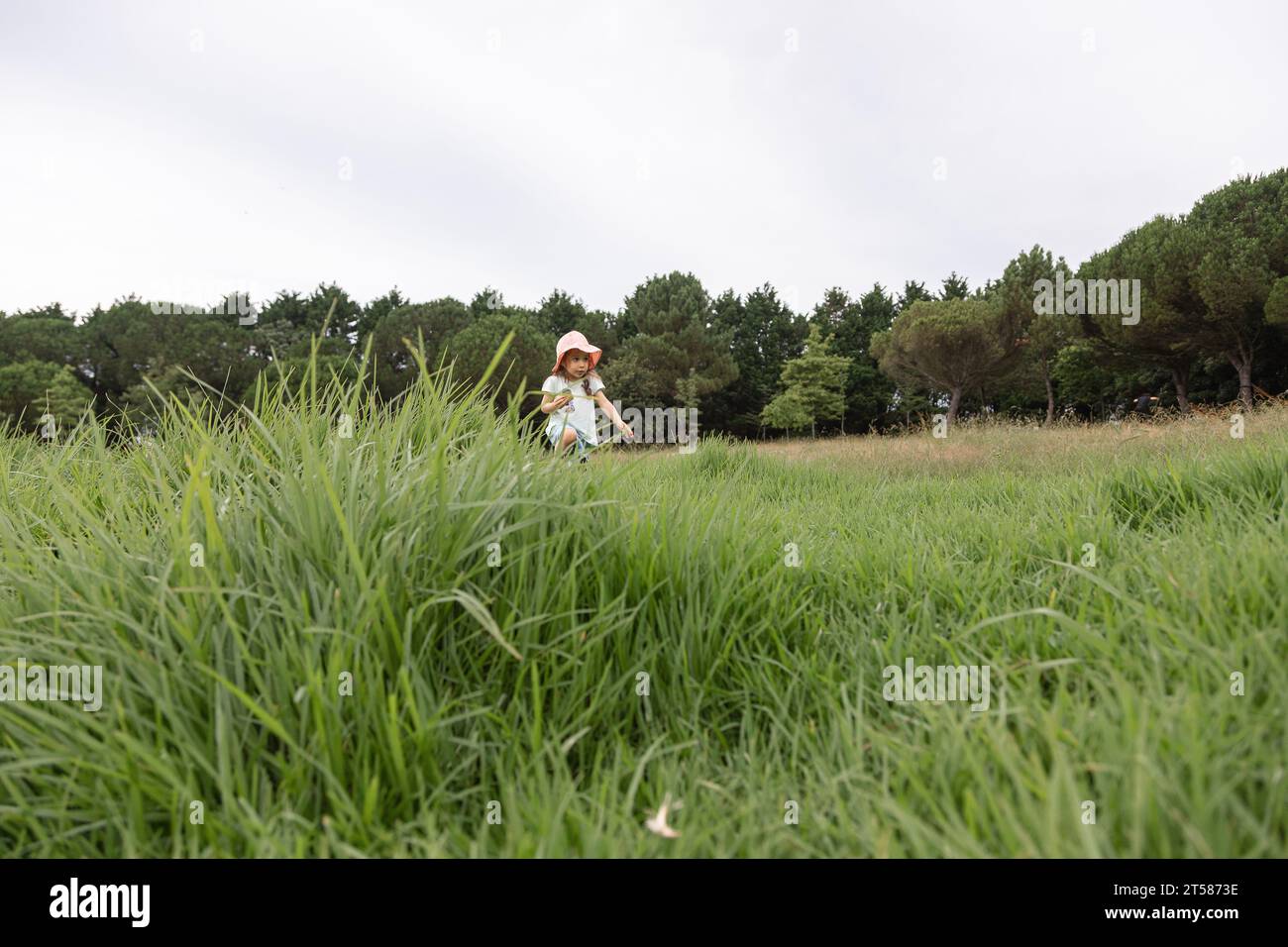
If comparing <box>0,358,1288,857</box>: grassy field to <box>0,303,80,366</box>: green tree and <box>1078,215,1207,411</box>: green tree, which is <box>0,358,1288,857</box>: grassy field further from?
<box>0,303,80,366</box>: green tree

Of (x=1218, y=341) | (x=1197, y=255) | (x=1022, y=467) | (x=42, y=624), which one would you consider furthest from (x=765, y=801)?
(x=1218, y=341)

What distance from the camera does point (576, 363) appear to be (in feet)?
16.7

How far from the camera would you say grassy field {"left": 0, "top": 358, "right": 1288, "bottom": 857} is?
95 centimetres

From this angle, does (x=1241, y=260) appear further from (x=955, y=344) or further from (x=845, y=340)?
(x=845, y=340)

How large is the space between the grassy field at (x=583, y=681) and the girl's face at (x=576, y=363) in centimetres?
304

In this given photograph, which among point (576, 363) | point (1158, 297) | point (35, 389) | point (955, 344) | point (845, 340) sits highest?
point (845, 340)

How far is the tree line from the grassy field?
18364 mm

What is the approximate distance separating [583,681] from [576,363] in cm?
404

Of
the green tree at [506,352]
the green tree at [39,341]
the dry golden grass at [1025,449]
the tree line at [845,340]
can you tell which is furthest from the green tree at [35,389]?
the dry golden grass at [1025,449]

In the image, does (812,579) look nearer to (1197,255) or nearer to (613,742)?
(613,742)

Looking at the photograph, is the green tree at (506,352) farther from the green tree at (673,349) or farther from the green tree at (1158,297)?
the green tree at (1158,297)

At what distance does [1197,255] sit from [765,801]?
29.1 m

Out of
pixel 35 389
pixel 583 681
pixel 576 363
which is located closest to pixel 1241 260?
pixel 576 363

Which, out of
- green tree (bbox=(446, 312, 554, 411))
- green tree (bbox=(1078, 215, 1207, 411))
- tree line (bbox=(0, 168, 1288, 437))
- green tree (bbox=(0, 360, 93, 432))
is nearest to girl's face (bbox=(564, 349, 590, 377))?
tree line (bbox=(0, 168, 1288, 437))
